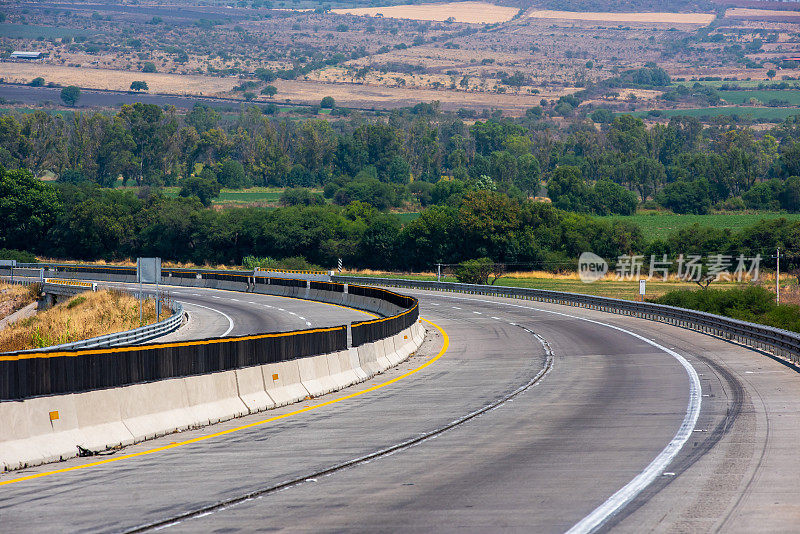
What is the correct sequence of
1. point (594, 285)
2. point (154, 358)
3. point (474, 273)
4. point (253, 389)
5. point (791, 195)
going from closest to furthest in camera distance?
point (154, 358) < point (253, 389) < point (474, 273) < point (594, 285) < point (791, 195)

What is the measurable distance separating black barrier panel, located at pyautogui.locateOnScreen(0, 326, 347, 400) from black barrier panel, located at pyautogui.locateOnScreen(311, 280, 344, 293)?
37475 millimetres

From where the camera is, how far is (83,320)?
50.8 m

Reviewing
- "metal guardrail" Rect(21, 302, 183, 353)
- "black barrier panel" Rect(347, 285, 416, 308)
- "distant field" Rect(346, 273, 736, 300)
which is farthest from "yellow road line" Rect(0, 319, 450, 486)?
"distant field" Rect(346, 273, 736, 300)

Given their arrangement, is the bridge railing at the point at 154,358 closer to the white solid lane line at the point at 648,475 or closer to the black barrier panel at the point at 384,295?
the white solid lane line at the point at 648,475

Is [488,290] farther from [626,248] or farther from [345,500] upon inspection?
[345,500]

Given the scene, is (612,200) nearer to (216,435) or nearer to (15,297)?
(15,297)

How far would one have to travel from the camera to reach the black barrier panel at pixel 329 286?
59.6m

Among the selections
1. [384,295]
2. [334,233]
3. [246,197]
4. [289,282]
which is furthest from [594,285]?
[246,197]

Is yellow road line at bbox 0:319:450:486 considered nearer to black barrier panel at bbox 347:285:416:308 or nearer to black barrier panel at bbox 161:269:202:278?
black barrier panel at bbox 347:285:416:308

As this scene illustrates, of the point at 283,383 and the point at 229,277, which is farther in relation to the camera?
the point at 229,277

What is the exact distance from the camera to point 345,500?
462 inches

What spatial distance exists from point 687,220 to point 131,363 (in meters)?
148

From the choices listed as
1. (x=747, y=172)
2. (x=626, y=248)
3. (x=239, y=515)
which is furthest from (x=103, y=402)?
(x=747, y=172)

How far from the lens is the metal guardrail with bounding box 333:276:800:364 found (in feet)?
96.6
